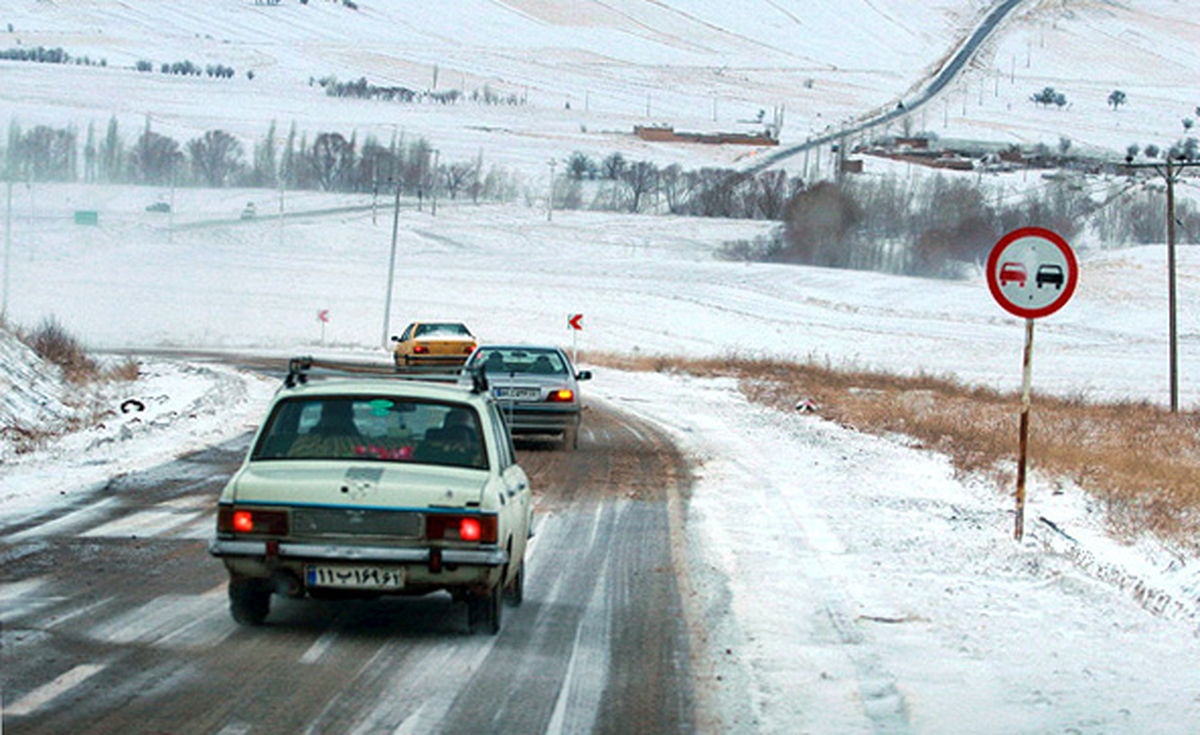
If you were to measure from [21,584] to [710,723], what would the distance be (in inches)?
204

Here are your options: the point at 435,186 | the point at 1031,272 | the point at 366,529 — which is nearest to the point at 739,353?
the point at 1031,272

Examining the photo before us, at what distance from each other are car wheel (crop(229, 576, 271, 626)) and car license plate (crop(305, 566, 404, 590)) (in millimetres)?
385

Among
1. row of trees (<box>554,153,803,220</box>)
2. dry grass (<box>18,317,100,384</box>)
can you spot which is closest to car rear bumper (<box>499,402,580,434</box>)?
dry grass (<box>18,317,100,384</box>)

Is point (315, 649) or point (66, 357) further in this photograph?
point (66, 357)

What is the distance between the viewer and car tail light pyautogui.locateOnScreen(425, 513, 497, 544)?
7766 mm

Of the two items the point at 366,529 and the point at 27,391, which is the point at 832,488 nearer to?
the point at 366,529

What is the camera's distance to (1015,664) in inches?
311

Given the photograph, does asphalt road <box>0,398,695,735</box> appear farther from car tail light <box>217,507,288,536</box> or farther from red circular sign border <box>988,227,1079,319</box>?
red circular sign border <box>988,227,1079,319</box>

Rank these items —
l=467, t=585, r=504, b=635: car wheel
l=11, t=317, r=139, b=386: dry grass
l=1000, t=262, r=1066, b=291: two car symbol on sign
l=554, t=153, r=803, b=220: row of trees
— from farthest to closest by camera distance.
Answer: l=554, t=153, r=803, b=220: row of trees < l=11, t=317, r=139, b=386: dry grass < l=1000, t=262, r=1066, b=291: two car symbol on sign < l=467, t=585, r=504, b=635: car wheel

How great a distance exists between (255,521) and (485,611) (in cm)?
141

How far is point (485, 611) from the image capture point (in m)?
8.20

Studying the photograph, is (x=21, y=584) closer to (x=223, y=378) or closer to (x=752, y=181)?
(x=223, y=378)

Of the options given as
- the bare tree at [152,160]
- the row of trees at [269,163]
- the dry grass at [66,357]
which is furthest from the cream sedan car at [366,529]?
the bare tree at [152,160]

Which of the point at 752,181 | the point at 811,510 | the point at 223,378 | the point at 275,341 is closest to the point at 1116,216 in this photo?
the point at 752,181
